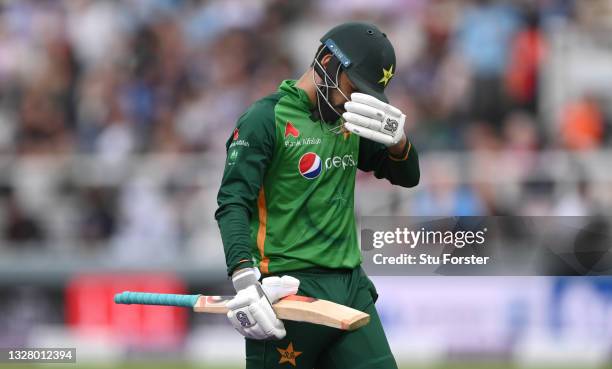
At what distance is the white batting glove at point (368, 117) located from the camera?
5.68 metres

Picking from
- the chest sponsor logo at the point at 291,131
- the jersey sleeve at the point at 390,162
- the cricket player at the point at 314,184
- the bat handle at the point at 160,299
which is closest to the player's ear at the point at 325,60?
the cricket player at the point at 314,184

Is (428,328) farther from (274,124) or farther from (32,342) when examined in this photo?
(274,124)

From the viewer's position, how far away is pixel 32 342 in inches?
456

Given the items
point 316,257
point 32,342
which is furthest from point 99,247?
point 316,257

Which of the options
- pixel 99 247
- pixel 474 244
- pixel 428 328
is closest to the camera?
pixel 474 244

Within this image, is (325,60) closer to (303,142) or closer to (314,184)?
(303,142)

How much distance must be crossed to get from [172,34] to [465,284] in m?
5.95

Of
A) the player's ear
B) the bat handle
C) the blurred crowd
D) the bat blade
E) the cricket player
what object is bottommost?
the bat blade

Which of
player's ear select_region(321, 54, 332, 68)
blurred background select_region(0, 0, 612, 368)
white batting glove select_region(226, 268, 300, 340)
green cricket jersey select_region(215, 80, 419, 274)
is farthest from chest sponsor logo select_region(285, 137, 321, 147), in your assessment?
blurred background select_region(0, 0, 612, 368)

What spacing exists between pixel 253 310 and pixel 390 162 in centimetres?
112

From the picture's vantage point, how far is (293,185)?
19.1 feet

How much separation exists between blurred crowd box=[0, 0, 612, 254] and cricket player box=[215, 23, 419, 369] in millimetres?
5711

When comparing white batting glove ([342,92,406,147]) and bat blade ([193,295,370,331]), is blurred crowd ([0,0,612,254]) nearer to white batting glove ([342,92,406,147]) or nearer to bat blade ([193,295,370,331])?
white batting glove ([342,92,406,147])

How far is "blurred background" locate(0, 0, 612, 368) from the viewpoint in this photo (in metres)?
10.9
